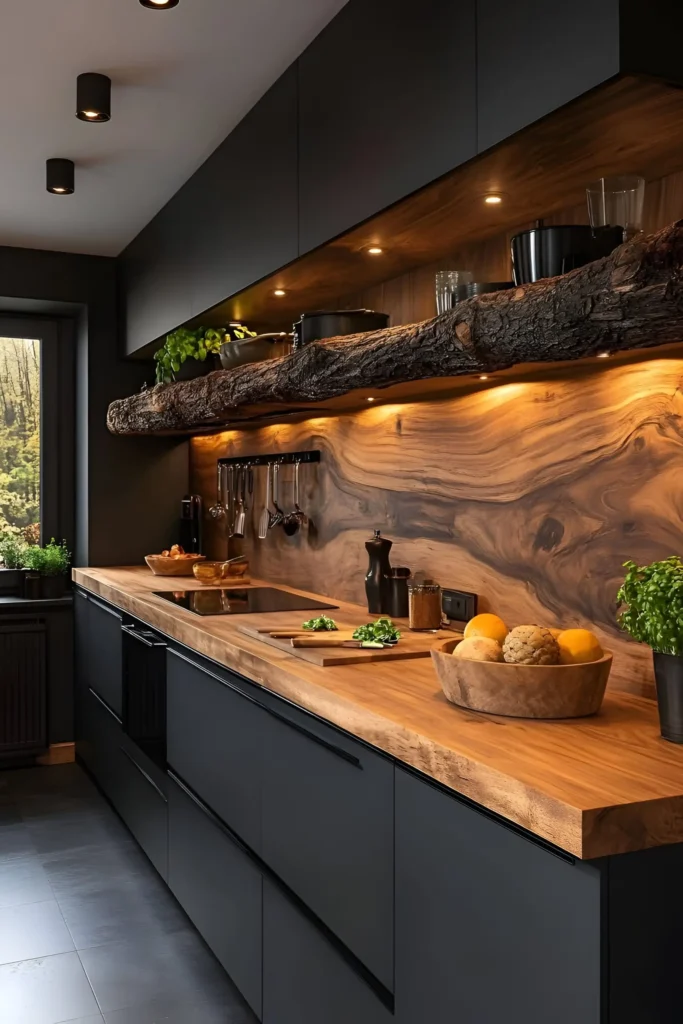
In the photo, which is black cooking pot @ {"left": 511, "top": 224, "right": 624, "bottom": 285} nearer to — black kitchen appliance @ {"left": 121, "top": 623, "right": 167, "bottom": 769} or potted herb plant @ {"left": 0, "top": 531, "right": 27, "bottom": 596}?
black kitchen appliance @ {"left": 121, "top": 623, "right": 167, "bottom": 769}

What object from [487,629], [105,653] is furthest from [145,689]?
[487,629]

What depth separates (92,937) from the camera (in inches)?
107

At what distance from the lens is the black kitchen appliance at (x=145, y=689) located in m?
2.97

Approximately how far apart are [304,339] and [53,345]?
2.73 metres

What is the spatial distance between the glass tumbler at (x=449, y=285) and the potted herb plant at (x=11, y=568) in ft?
10.6

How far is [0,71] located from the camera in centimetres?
261

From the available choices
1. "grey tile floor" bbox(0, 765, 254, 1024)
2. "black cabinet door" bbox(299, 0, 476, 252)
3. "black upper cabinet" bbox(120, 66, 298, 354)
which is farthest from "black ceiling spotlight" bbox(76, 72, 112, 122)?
"grey tile floor" bbox(0, 765, 254, 1024)

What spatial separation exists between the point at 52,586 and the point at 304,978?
310 cm

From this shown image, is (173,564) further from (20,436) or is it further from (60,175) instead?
(60,175)

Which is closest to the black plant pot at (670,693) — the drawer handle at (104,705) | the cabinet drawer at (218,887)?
the cabinet drawer at (218,887)

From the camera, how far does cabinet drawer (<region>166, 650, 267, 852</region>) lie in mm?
2189

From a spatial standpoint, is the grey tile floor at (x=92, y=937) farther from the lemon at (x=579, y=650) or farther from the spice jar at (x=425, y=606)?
the lemon at (x=579, y=650)

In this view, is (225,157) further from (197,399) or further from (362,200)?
(362,200)

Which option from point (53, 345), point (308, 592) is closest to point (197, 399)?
point (308, 592)
